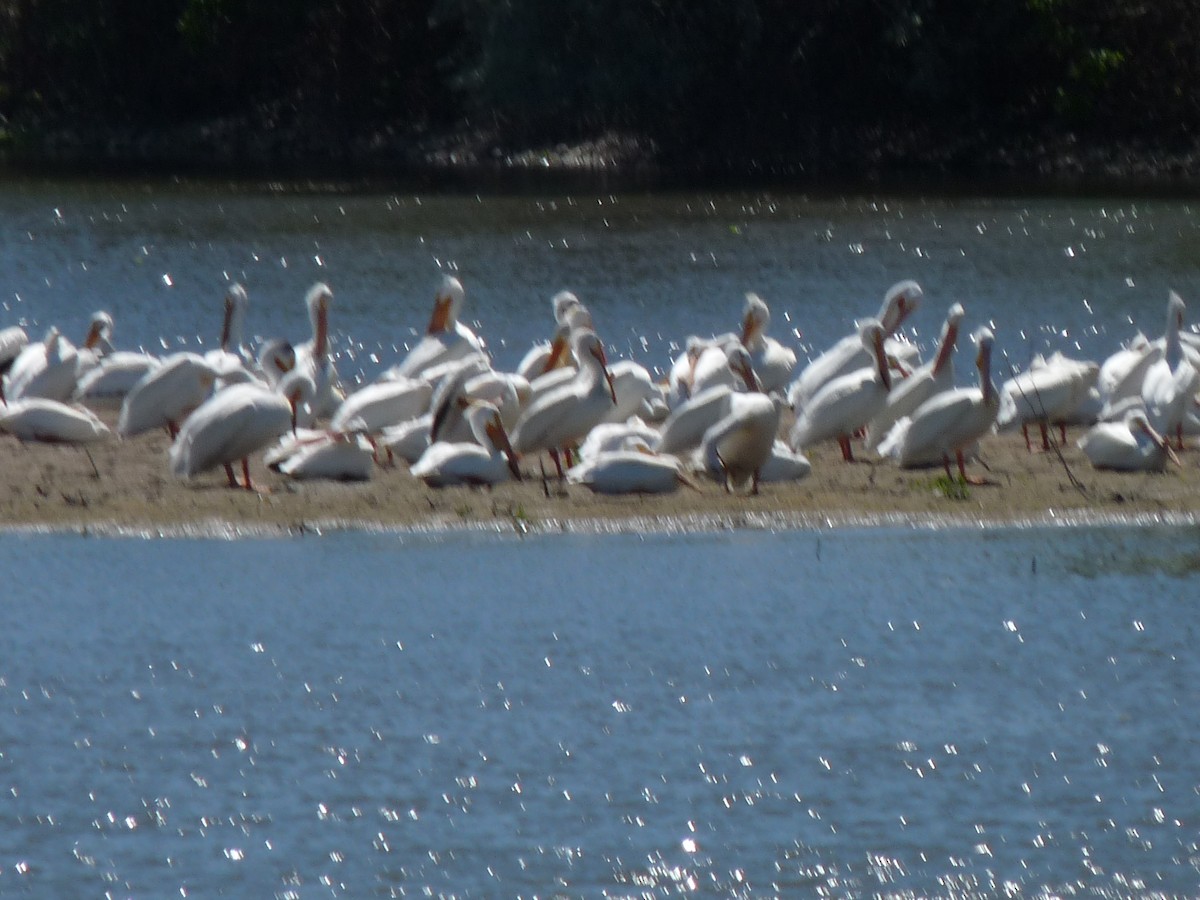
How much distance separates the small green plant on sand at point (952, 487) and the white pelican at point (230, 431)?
9.58ft

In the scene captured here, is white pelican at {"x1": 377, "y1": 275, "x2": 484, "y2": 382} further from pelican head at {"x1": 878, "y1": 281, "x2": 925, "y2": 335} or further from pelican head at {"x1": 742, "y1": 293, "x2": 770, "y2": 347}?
pelican head at {"x1": 878, "y1": 281, "x2": 925, "y2": 335}

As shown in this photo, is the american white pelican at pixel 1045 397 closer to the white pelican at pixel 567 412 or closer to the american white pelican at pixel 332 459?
the white pelican at pixel 567 412

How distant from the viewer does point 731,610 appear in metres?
8.23

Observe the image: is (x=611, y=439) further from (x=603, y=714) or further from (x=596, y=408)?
(x=603, y=714)

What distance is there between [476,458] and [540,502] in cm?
42

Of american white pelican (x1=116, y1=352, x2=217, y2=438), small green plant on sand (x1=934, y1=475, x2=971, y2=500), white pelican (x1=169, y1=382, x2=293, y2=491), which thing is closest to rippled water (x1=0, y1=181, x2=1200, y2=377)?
american white pelican (x1=116, y1=352, x2=217, y2=438)

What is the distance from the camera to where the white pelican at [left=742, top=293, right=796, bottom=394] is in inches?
498

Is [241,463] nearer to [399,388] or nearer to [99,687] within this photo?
[399,388]

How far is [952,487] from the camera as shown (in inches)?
397

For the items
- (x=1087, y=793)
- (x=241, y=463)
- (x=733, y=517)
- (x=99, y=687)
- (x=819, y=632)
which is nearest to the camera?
(x=1087, y=793)

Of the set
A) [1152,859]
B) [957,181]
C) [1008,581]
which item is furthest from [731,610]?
[957,181]

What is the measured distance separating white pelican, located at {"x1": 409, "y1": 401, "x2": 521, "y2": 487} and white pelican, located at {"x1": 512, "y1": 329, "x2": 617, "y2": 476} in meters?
0.24

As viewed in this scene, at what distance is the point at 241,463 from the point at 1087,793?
17.2 ft

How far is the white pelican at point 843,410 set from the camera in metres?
10.9
